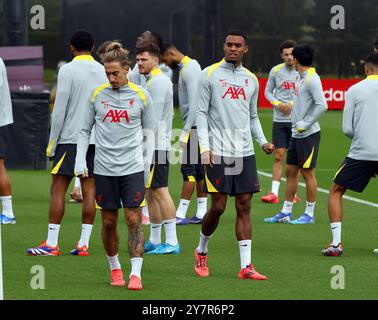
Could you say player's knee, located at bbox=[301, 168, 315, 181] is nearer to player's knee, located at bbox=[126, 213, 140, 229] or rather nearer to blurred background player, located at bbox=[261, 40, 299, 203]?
blurred background player, located at bbox=[261, 40, 299, 203]

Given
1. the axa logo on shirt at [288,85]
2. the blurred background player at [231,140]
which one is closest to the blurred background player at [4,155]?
the blurred background player at [231,140]

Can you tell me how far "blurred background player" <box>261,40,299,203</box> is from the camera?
16.9 meters

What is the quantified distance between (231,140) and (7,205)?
449 centimetres

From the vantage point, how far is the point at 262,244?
1325cm

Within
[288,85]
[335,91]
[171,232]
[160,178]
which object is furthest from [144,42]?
[335,91]

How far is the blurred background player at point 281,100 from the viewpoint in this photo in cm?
1688

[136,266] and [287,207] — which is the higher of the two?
[136,266]

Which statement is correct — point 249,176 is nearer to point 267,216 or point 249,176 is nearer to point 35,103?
point 267,216

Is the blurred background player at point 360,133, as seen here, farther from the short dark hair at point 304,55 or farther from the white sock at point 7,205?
the white sock at point 7,205

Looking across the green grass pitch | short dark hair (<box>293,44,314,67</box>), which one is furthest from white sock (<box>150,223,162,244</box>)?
short dark hair (<box>293,44,314,67</box>)

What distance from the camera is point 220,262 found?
11977 millimetres

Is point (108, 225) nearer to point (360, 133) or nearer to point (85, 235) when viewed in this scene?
point (85, 235)

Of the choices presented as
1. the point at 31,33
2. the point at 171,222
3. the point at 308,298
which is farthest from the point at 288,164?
the point at 31,33
